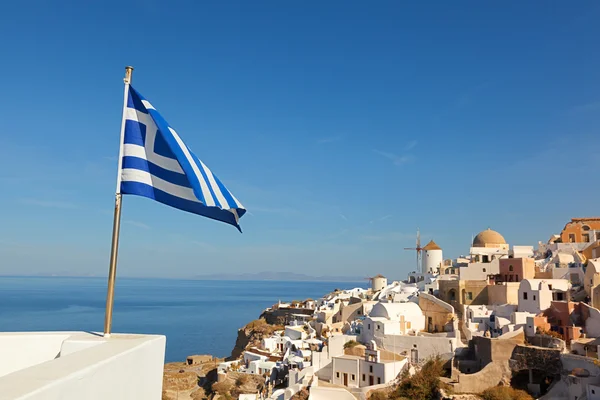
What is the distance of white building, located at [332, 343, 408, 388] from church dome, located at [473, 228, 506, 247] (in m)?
19.2

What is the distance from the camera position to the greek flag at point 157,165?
16.4ft

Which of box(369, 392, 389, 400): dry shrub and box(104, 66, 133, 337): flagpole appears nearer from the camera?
box(104, 66, 133, 337): flagpole

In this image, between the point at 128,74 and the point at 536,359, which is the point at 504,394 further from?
the point at 128,74

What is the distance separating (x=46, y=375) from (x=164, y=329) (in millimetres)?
77786

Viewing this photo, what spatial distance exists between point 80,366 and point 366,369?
785 inches

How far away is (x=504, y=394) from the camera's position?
58.2ft

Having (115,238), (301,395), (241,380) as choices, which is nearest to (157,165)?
(115,238)

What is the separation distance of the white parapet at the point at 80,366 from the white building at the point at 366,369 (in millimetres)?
17971

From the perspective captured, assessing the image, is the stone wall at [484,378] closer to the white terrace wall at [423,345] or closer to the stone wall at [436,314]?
the white terrace wall at [423,345]

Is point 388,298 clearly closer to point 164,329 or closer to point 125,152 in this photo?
point 125,152

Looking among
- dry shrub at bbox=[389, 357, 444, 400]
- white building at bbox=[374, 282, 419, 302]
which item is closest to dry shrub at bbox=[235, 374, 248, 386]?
white building at bbox=[374, 282, 419, 302]

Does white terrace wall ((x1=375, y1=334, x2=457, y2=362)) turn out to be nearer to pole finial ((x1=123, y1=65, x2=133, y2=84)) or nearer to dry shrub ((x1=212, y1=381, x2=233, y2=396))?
dry shrub ((x1=212, y1=381, x2=233, y2=396))

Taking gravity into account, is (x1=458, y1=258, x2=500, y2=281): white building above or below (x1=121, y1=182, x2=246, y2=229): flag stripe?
below

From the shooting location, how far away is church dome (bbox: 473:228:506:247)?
38000mm
